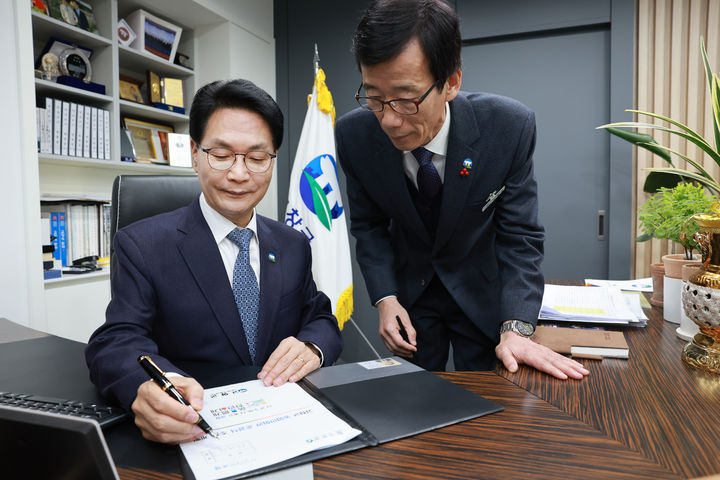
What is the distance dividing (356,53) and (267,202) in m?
2.51

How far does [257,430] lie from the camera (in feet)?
2.05

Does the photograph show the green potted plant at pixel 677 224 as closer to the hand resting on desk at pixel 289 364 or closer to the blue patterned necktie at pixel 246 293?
the hand resting on desk at pixel 289 364

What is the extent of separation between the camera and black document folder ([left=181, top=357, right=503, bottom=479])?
2.03ft

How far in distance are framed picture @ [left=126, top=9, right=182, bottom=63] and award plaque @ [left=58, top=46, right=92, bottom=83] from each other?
38 centimetres

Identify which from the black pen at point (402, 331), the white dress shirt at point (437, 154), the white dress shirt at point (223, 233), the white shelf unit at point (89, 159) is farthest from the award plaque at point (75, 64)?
the black pen at point (402, 331)

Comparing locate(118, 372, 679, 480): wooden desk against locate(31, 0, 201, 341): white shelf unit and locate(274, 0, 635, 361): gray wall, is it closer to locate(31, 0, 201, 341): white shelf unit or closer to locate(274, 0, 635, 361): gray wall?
locate(31, 0, 201, 341): white shelf unit

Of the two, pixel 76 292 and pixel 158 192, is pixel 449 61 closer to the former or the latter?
pixel 158 192

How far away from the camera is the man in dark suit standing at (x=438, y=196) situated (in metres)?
1.05

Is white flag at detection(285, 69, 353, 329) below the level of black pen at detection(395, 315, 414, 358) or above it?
above

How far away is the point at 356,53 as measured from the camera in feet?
3.55

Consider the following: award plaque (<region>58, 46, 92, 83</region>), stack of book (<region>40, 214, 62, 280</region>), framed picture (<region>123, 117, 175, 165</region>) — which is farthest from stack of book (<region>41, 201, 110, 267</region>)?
award plaque (<region>58, 46, 92, 83</region>)

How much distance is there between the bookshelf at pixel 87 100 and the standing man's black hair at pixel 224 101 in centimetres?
130

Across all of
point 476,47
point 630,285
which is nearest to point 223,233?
point 630,285

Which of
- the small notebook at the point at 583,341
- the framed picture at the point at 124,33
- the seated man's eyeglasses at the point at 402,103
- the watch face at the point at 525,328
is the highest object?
the framed picture at the point at 124,33
